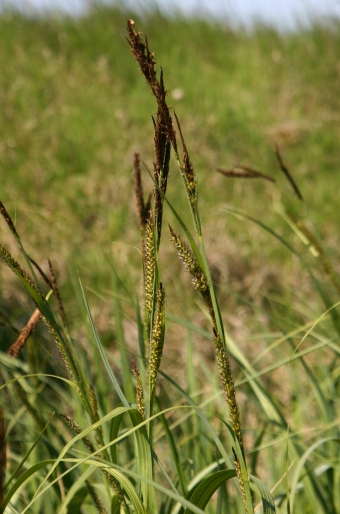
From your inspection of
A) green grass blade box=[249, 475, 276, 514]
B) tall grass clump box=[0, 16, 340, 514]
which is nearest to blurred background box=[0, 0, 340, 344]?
tall grass clump box=[0, 16, 340, 514]

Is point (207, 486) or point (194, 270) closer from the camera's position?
point (194, 270)

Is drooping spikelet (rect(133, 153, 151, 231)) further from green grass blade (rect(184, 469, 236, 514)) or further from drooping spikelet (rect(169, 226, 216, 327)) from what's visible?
green grass blade (rect(184, 469, 236, 514))

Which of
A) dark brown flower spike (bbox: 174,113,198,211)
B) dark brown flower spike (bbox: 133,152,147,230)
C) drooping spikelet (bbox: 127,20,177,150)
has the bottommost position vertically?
dark brown flower spike (bbox: 174,113,198,211)

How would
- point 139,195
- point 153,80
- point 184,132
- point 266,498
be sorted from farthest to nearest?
point 184,132 → point 139,195 → point 266,498 → point 153,80

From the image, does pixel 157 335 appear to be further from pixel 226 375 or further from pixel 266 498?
pixel 266 498

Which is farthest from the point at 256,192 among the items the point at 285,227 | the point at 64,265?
the point at 64,265

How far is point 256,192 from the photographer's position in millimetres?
4184

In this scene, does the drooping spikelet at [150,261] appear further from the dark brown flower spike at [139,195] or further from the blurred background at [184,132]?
the blurred background at [184,132]

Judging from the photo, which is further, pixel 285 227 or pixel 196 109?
pixel 196 109

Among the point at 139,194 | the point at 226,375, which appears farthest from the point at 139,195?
the point at 226,375

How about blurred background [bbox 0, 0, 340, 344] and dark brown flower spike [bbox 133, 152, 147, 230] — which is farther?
blurred background [bbox 0, 0, 340, 344]

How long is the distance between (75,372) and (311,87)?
4718 millimetres

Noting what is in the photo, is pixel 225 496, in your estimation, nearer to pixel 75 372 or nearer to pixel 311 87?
pixel 75 372

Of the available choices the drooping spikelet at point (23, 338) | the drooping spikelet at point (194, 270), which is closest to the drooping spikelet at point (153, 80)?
the drooping spikelet at point (194, 270)
